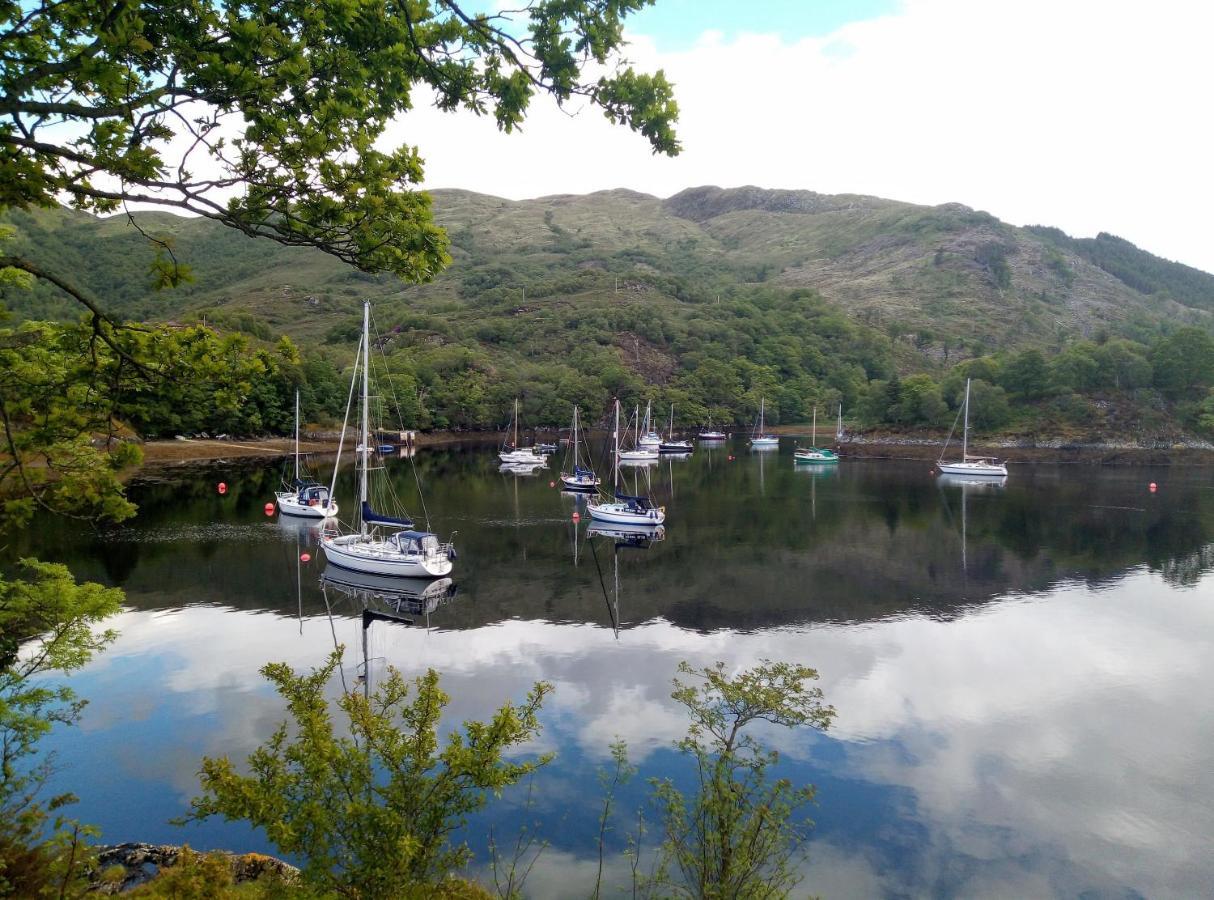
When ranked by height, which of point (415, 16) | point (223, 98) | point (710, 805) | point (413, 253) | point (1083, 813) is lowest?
point (1083, 813)

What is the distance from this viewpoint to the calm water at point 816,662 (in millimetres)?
15156

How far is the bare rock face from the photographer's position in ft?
36.0

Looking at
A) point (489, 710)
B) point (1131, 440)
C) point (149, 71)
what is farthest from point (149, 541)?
point (1131, 440)

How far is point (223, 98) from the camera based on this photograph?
589cm

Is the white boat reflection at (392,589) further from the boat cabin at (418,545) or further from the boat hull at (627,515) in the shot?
the boat hull at (627,515)

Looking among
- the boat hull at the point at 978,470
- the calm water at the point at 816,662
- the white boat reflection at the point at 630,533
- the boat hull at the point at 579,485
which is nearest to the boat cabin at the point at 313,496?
the calm water at the point at 816,662

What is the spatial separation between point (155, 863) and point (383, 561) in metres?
22.9

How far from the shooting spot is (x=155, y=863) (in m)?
11.6

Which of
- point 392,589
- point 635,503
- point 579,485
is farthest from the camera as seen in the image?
point 579,485

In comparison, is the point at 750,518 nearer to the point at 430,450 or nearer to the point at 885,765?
the point at 885,765

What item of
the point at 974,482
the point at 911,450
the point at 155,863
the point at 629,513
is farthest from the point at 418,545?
the point at 911,450

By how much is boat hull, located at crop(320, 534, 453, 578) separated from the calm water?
50.8 inches

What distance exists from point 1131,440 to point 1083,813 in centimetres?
11028

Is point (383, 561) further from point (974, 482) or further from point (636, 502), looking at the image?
point (974, 482)
